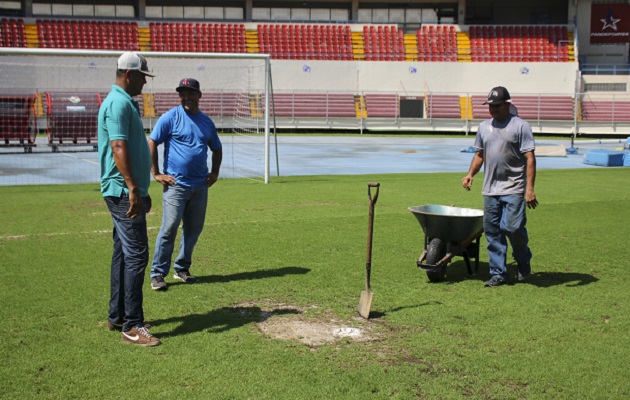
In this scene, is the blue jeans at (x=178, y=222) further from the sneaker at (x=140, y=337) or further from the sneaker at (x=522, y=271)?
the sneaker at (x=522, y=271)

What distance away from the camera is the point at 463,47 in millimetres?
41938

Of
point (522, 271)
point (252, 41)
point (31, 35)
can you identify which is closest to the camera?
point (522, 271)

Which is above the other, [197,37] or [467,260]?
[197,37]

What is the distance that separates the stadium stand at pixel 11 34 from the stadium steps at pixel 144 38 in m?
5.91

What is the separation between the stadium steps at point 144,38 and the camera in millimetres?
39625

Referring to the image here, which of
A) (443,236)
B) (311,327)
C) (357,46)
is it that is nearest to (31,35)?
(357,46)

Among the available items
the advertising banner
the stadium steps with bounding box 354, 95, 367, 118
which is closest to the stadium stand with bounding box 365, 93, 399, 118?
the stadium steps with bounding box 354, 95, 367, 118

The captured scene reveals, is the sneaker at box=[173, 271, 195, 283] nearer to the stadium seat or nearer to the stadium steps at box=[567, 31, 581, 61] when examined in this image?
the stadium seat

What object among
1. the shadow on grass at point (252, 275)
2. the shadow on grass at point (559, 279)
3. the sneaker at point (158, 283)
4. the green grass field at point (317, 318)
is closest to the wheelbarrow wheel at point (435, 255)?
the green grass field at point (317, 318)

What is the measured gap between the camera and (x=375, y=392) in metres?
4.60

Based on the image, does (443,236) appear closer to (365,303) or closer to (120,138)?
(365,303)

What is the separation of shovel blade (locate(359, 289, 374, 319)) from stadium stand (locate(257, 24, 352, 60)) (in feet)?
115

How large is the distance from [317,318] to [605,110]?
3662 cm

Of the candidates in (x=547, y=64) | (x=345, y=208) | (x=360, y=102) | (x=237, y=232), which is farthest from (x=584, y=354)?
(x=547, y=64)
